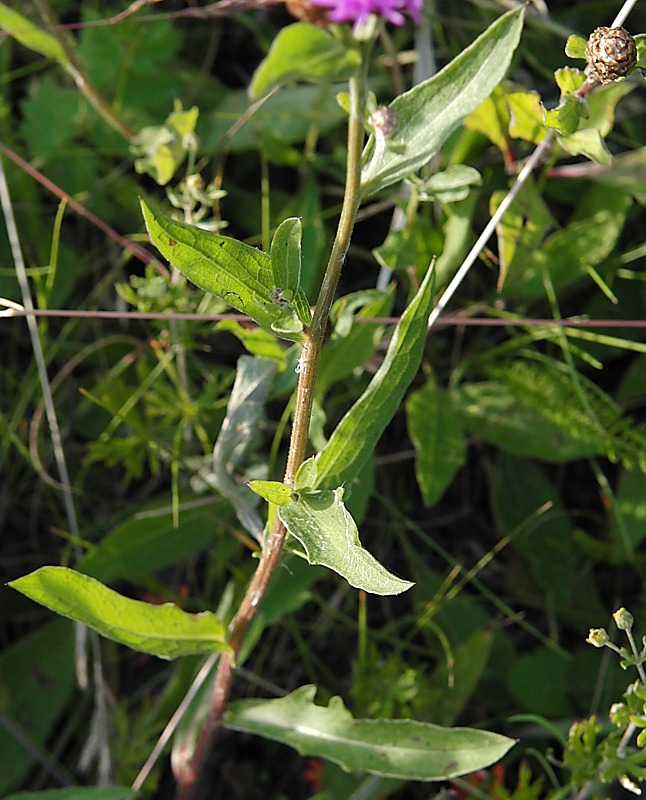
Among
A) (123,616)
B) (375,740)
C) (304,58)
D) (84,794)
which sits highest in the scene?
(304,58)

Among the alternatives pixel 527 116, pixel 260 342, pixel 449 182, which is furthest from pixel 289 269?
pixel 527 116

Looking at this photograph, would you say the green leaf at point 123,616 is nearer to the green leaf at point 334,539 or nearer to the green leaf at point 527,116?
the green leaf at point 334,539

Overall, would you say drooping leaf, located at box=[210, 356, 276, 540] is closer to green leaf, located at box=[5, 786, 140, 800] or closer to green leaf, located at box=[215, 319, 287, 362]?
green leaf, located at box=[215, 319, 287, 362]

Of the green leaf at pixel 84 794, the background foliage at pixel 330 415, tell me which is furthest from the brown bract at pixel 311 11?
the green leaf at pixel 84 794

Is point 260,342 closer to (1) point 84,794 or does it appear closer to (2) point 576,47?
(2) point 576,47

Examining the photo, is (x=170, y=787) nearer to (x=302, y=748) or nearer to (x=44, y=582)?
(x=302, y=748)
